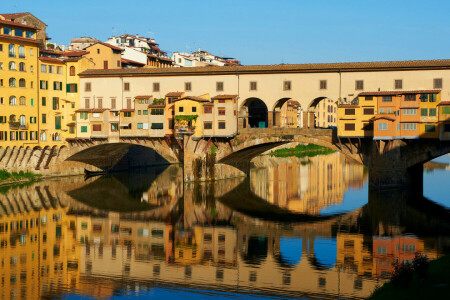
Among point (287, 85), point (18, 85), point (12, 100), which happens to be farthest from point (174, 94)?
point (12, 100)

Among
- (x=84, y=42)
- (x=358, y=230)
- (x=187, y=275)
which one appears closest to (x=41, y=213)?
(x=187, y=275)

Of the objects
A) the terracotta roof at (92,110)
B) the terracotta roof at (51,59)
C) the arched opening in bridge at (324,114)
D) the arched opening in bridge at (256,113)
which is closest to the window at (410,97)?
the arched opening in bridge at (256,113)

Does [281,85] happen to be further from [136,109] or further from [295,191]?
[136,109]

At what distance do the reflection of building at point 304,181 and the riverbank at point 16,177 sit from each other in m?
22.2

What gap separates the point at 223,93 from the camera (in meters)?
55.7

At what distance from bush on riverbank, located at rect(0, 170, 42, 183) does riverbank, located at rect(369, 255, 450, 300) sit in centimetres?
4390

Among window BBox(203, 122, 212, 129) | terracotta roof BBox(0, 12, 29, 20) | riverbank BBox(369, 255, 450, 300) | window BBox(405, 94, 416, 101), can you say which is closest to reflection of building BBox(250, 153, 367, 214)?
window BBox(203, 122, 212, 129)

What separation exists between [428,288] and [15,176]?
1868 inches

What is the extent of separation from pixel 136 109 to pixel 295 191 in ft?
58.7

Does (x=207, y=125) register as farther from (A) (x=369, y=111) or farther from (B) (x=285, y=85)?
(A) (x=369, y=111)

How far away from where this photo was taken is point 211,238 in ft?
115

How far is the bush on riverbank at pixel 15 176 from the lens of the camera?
55781 millimetres

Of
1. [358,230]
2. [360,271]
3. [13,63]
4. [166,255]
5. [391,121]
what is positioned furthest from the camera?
[13,63]

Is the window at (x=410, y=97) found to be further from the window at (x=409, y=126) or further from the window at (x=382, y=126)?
the window at (x=382, y=126)
